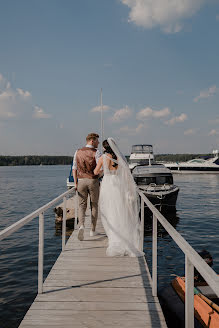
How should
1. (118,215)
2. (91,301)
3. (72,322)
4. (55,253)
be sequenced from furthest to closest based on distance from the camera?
(55,253)
(118,215)
(91,301)
(72,322)

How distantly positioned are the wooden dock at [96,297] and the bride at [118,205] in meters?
0.26

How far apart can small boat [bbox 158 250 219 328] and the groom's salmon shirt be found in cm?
260

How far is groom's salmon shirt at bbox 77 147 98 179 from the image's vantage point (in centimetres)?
539

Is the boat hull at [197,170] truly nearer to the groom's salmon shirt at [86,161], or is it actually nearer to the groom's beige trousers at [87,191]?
the groom's beige trousers at [87,191]

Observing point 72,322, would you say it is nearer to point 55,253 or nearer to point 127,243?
point 127,243

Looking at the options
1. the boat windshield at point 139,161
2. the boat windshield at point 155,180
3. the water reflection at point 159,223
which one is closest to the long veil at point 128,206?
the water reflection at point 159,223

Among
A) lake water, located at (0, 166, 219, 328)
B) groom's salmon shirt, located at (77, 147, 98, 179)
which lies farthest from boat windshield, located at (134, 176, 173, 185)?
groom's salmon shirt, located at (77, 147, 98, 179)

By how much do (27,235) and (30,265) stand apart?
384cm

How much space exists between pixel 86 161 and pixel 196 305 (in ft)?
10.3

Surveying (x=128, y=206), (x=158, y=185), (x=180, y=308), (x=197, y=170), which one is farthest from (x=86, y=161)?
(x=197, y=170)

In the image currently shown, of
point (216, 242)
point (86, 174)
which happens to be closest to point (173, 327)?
point (86, 174)

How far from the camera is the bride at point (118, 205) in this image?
187 inches

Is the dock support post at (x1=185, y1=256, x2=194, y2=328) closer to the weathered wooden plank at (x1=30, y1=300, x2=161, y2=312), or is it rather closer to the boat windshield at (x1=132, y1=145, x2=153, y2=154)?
the weathered wooden plank at (x1=30, y1=300, x2=161, y2=312)

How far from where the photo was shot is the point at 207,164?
50.0 metres
